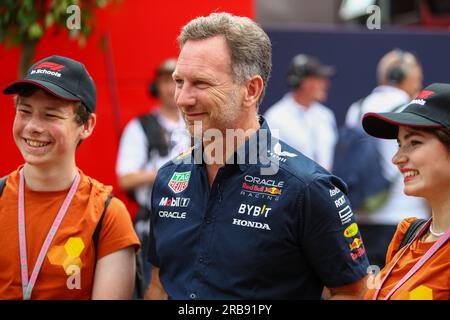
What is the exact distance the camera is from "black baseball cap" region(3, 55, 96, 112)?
3461 millimetres

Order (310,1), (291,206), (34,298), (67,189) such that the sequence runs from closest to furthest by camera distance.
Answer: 1. (291,206)
2. (34,298)
3. (67,189)
4. (310,1)

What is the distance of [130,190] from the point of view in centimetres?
623

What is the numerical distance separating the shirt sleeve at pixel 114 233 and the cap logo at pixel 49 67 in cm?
65

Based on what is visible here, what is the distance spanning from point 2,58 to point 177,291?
3.98 meters

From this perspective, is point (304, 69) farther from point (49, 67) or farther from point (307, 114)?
point (49, 67)

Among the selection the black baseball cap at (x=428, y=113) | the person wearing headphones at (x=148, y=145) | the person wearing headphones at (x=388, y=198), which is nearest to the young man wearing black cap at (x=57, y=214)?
the black baseball cap at (x=428, y=113)

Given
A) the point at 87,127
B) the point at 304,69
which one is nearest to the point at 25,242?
the point at 87,127

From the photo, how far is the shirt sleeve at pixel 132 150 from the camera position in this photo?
620cm

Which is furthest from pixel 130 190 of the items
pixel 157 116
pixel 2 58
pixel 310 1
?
pixel 310 1

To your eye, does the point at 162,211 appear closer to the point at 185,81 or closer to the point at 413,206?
the point at 185,81

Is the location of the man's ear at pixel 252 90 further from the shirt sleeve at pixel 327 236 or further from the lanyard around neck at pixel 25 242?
the lanyard around neck at pixel 25 242
